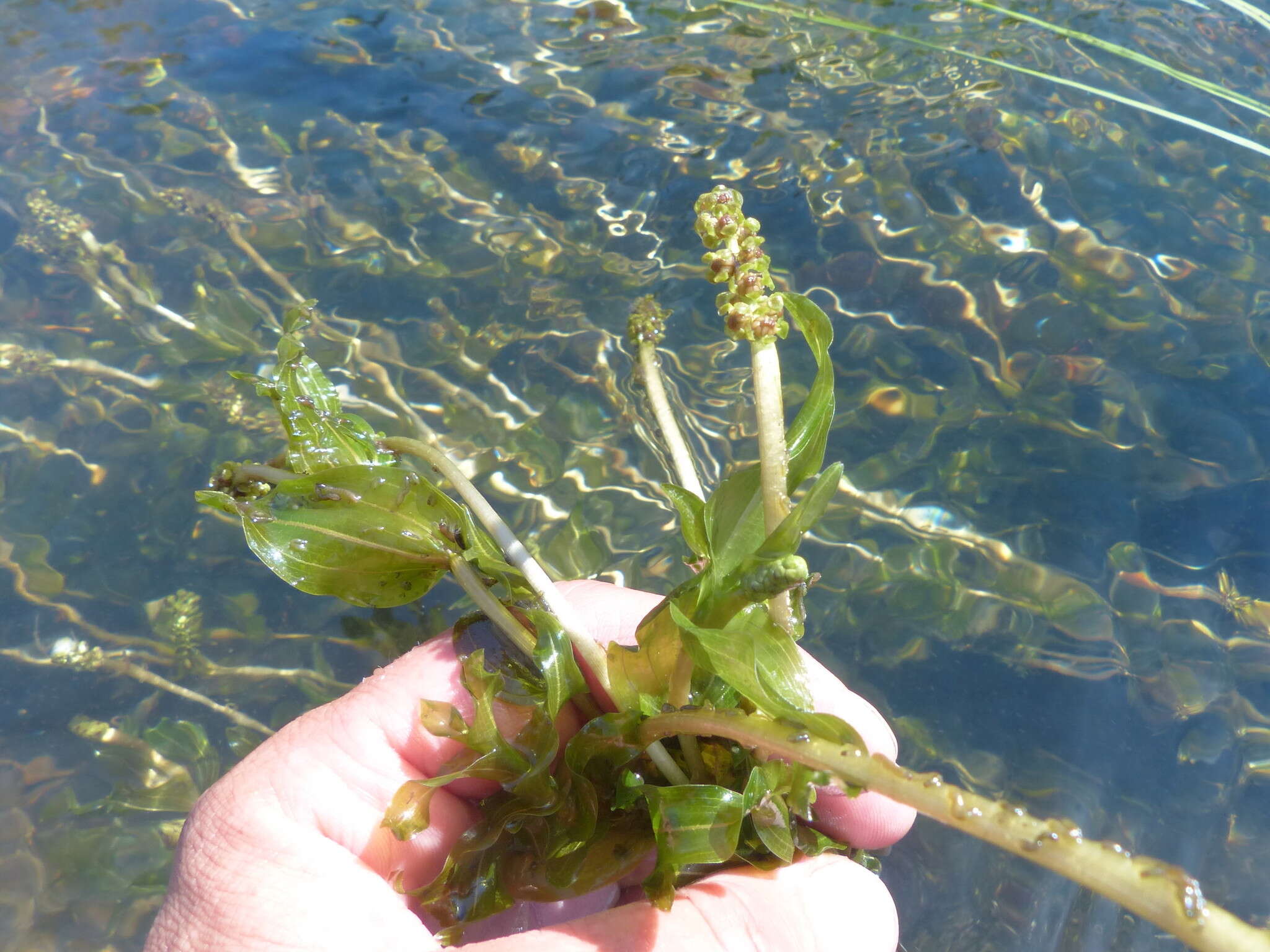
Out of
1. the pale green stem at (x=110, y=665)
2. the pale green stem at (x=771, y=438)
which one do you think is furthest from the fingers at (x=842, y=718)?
the pale green stem at (x=110, y=665)

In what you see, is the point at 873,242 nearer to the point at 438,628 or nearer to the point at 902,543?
the point at 902,543

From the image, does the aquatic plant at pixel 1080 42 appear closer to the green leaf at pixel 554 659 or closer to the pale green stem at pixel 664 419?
the pale green stem at pixel 664 419

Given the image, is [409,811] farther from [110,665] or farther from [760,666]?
[110,665]

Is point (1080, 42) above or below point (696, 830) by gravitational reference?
above

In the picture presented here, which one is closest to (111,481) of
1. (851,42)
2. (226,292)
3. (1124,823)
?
(226,292)

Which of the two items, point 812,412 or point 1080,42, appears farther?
point 1080,42

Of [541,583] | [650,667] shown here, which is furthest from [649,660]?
[541,583]

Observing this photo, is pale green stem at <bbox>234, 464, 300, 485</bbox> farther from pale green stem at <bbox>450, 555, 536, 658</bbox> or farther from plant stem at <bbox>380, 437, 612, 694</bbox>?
pale green stem at <bbox>450, 555, 536, 658</bbox>

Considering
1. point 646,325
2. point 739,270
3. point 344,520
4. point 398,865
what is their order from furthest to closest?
point 646,325
point 344,520
point 398,865
point 739,270
